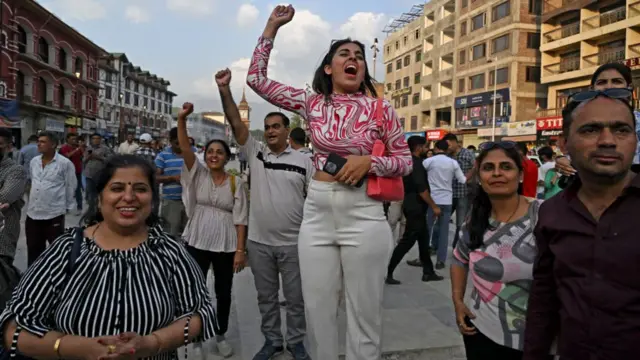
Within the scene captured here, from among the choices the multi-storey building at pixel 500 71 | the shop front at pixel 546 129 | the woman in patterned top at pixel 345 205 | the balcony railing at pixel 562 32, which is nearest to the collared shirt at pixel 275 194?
the woman in patterned top at pixel 345 205

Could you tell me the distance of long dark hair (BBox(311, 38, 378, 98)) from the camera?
2412mm

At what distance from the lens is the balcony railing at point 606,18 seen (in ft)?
87.9

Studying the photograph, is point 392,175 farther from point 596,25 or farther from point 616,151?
point 596,25

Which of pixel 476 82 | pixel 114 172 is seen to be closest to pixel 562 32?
pixel 476 82

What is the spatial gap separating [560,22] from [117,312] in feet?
121

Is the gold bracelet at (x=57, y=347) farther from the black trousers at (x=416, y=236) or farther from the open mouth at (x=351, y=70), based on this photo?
the black trousers at (x=416, y=236)

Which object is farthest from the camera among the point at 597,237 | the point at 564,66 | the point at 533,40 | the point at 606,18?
the point at 533,40

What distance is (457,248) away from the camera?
2479mm

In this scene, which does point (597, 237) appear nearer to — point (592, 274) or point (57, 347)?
point (592, 274)

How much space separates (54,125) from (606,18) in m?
37.3

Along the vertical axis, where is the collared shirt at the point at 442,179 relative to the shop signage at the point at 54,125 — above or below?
below

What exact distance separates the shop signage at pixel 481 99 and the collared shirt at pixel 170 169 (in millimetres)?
33247

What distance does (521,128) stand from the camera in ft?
108

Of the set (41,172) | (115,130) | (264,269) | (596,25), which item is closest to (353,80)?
(264,269)
